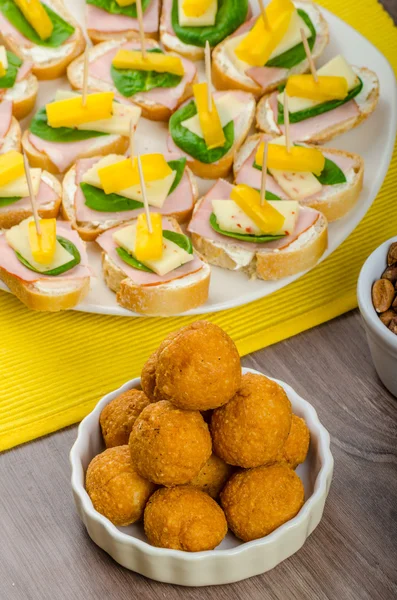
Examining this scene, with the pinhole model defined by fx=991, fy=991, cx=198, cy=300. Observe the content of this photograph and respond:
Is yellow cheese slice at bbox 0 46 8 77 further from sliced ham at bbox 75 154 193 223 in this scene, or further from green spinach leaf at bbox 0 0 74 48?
sliced ham at bbox 75 154 193 223

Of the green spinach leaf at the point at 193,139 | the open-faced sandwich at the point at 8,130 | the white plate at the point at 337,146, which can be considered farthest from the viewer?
the open-faced sandwich at the point at 8,130

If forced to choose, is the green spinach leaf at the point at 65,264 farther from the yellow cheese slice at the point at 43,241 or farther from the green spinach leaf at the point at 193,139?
the green spinach leaf at the point at 193,139

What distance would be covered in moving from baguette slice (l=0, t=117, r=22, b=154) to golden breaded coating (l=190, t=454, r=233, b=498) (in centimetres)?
186

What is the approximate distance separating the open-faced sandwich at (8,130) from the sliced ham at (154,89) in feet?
1.37

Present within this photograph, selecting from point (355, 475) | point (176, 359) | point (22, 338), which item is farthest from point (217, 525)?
point (22, 338)

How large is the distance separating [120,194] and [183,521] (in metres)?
1.54

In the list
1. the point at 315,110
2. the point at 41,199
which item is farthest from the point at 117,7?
the point at 41,199

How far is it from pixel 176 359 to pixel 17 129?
1.93m

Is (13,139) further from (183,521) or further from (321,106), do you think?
(183,521)

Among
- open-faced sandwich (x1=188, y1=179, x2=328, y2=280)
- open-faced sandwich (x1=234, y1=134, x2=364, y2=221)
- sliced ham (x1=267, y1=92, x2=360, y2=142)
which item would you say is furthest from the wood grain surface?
sliced ham (x1=267, y1=92, x2=360, y2=142)

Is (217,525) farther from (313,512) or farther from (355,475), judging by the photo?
(355,475)

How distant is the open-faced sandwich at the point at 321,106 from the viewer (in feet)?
12.4

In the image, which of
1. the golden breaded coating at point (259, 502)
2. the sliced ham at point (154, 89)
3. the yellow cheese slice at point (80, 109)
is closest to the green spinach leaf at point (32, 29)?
the sliced ham at point (154, 89)

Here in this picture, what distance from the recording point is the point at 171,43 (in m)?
4.22
